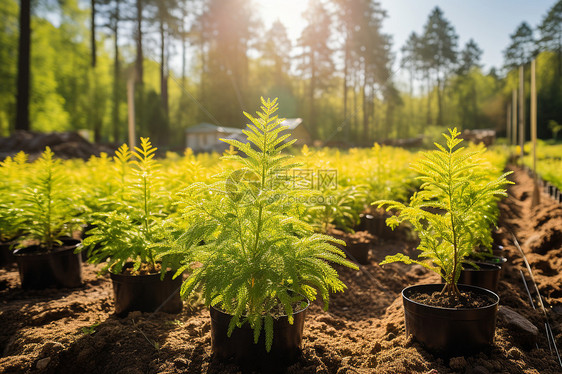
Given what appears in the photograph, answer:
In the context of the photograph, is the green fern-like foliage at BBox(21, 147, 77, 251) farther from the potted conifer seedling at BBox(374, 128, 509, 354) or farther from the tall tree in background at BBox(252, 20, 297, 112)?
the tall tree in background at BBox(252, 20, 297, 112)

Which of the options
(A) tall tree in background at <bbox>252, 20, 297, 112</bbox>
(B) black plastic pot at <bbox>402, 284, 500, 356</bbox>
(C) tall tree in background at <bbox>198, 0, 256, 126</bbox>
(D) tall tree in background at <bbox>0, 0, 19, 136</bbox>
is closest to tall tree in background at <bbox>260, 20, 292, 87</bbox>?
(A) tall tree in background at <bbox>252, 20, 297, 112</bbox>

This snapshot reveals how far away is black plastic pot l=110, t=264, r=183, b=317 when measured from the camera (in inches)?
129

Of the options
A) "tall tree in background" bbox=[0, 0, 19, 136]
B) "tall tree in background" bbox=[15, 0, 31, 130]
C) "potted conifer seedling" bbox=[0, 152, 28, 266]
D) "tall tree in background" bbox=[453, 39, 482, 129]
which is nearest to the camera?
"potted conifer seedling" bbox=[0, 152, 28, 266]

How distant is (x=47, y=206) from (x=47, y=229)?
0.34 metres

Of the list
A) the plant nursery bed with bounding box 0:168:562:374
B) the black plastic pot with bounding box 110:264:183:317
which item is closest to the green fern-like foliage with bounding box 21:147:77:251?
the plant nursery bed with bounding box 0:168:562:374

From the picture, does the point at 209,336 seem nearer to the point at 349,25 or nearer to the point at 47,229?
the point at 47,229

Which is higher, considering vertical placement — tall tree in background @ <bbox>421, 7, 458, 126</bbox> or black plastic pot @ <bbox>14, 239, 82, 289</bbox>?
tall tree in background @ <bbox>421, 7, 458, 126</bbox>

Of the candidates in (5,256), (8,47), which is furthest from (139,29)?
(5,256)

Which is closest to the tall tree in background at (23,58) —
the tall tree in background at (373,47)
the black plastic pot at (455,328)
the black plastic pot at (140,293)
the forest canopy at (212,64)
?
the forest canopy at (212,64)

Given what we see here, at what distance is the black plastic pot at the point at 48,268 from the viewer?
4.09 metres

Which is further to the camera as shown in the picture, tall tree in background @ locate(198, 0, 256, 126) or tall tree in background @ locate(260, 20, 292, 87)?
tall tree in background @ locate(260, 20, 292, 87)

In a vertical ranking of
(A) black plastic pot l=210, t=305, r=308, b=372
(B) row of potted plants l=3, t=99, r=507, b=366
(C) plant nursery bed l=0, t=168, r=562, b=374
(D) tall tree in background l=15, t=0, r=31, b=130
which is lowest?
(C) plant nursery bed l=0, t=168, r=562, b=374

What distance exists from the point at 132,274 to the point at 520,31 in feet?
181

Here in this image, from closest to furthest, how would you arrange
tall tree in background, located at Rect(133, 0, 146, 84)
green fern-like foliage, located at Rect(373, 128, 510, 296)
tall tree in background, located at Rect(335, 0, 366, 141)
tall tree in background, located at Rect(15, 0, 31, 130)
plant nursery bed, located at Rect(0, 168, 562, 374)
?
plant nursery bed, located at Rect(0, 168, 562, 374), green fern-like foliage, located at Rect(373, 128, 510, 296), tall tree in background, located at Rect(15, 0, 31, 130), tall tree in background, located at Rect(133, 0, 146, 84), tall tree in background, located at Rect(335, 0, 366, 141)
